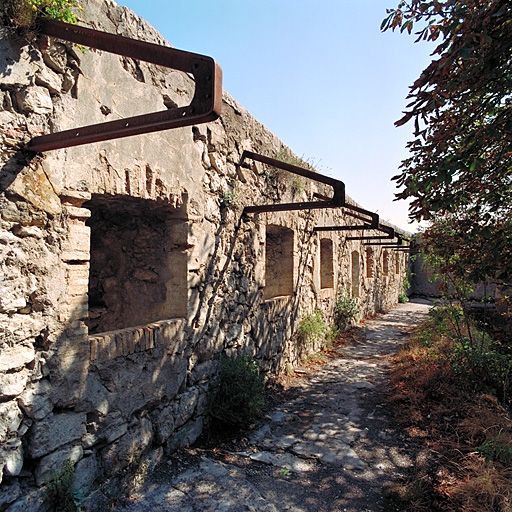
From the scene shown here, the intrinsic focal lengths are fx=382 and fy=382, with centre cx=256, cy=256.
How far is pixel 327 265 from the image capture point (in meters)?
7.64

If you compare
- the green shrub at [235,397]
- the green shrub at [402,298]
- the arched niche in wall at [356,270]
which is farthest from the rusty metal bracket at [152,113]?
the green shrub at [402,298]

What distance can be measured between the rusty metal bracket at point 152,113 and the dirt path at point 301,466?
6.87 feet

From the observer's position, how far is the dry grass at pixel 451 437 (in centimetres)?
233

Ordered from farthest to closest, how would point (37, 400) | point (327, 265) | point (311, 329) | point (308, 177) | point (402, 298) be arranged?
point (402, 298)
point (327, 265)
point (311, 329)
point (308, 177)
point (37, 400)

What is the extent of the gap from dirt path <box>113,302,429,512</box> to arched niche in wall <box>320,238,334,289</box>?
325 centimetres

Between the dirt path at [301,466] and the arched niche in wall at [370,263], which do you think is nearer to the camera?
the dirt path at [301,466]

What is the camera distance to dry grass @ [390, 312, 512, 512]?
2.33 meters

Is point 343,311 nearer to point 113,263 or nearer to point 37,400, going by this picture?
point 113,263

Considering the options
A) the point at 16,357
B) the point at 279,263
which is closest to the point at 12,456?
the point at 16,357

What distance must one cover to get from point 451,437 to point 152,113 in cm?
343

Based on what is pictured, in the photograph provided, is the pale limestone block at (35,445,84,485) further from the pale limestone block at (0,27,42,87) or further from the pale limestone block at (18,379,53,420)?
the pale limestone block at (0,27,42,87)

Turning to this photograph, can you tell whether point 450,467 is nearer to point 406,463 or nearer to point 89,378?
point 406,463

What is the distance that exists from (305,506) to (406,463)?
3.25 feet

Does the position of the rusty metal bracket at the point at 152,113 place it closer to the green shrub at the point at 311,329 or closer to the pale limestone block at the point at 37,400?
the pale limestone block at the point at 37,400
